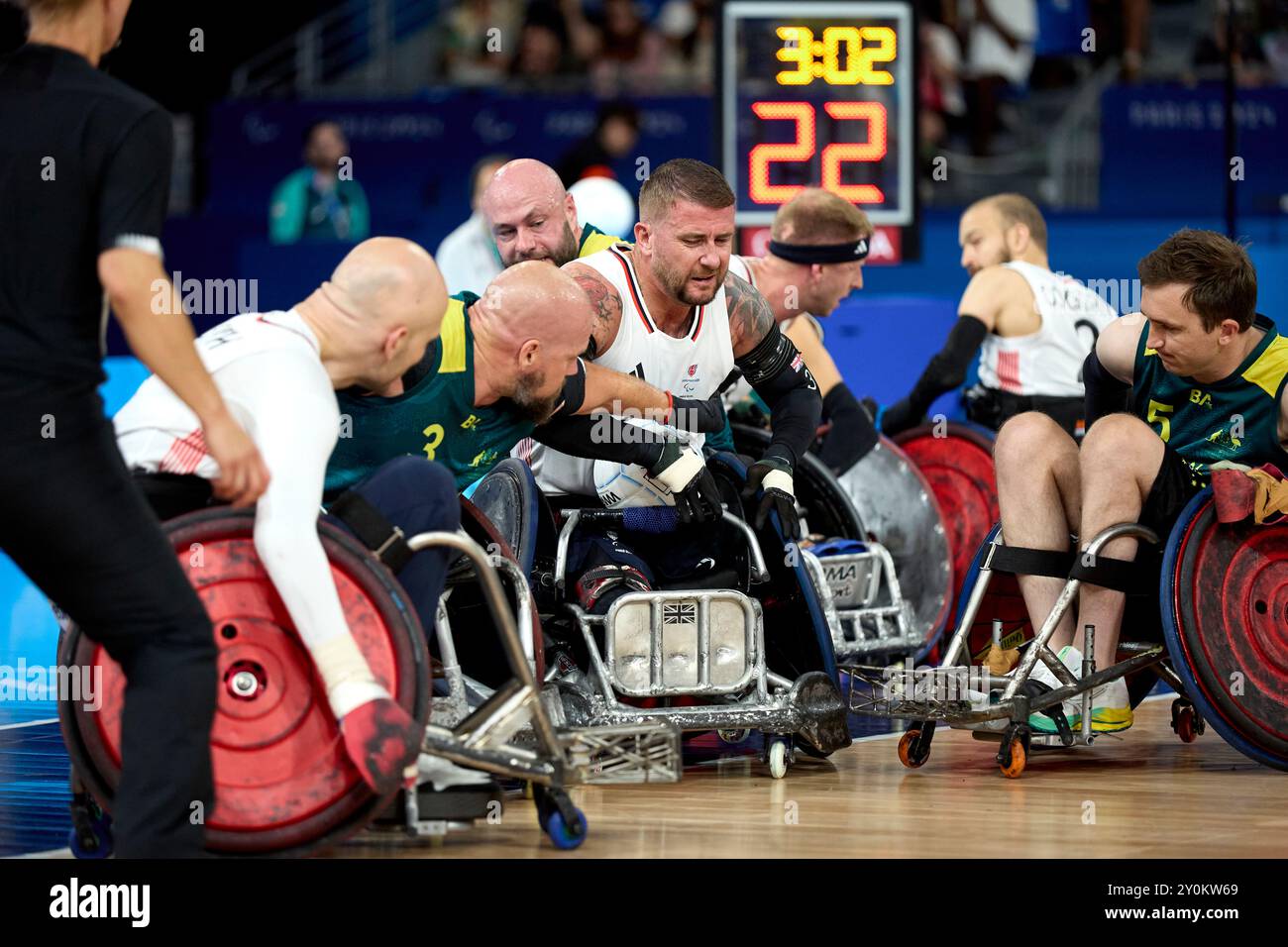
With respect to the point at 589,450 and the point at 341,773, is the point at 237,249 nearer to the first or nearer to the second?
the point at 589,450

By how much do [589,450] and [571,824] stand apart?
1.15 m

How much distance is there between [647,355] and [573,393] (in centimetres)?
57

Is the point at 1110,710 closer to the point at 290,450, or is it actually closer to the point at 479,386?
the point at 479,386

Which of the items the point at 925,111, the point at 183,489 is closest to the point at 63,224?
the point at 183,489

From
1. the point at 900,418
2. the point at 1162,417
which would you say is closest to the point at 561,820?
the point at 1162,417

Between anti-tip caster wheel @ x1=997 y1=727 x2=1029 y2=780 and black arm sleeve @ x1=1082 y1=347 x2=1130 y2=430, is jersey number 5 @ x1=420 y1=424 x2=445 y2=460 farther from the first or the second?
black arm sleeve @ x1=1082 y1=347 x2=1130 y2=430

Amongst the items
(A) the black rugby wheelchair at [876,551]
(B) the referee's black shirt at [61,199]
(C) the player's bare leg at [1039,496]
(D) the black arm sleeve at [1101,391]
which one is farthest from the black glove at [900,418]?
(B) the referee's black shirt at [61,199]

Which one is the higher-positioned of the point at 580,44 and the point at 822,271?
the point at 580,44

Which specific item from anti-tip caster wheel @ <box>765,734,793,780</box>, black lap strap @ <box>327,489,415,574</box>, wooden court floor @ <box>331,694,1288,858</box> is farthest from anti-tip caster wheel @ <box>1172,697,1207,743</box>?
black lap strap @ <box>327,489,415,574</box>

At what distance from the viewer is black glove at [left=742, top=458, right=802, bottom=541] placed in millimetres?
5000

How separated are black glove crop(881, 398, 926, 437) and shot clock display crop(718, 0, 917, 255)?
184cm

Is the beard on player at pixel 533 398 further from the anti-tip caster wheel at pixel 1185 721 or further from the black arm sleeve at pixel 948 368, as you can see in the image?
the black arm sleeve at pixel 948 368

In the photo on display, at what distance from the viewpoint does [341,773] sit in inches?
138

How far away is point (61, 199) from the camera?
122 inches
